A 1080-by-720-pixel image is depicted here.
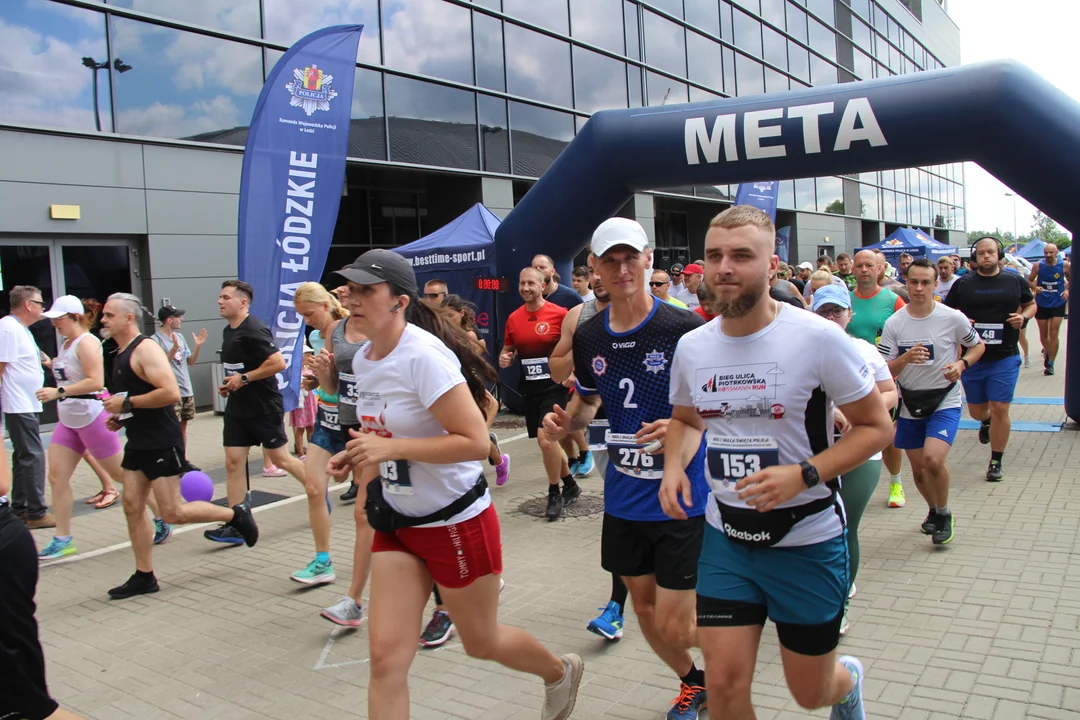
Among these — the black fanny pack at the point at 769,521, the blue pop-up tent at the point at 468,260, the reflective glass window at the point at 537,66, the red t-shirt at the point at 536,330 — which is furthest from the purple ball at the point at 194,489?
the reflective glass window at the point at 537,66

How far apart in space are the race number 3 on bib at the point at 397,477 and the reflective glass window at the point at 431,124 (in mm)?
13640

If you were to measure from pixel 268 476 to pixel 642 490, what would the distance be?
21.9 ft

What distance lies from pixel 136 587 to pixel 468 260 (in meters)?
7.14

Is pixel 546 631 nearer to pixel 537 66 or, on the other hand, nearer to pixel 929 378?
pixel 929 378

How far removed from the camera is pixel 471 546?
3.02 m

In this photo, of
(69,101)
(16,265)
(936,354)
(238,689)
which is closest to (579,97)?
(69,101)

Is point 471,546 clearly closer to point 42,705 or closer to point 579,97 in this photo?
point 42,705

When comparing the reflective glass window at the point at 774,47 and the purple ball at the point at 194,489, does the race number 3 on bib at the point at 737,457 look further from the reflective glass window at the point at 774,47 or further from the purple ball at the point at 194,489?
the reflective glass window at the point at 774,47

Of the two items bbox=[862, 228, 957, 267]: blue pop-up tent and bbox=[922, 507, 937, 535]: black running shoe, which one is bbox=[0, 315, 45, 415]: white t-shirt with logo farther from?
bbox=[862, 228, 957, 267]: blue pop-up tent

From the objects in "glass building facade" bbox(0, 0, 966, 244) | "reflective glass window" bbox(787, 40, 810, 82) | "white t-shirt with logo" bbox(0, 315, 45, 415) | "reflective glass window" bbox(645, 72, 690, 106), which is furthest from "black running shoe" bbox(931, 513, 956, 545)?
"reflective glass window" bbox(787, 40, 810, 82)

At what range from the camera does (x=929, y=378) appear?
584 centimetres

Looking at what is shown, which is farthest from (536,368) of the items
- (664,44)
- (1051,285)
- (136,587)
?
(664,44)

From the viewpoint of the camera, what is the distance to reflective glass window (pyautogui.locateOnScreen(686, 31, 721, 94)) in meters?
24.0

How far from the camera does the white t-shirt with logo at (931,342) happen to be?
19.1ft
